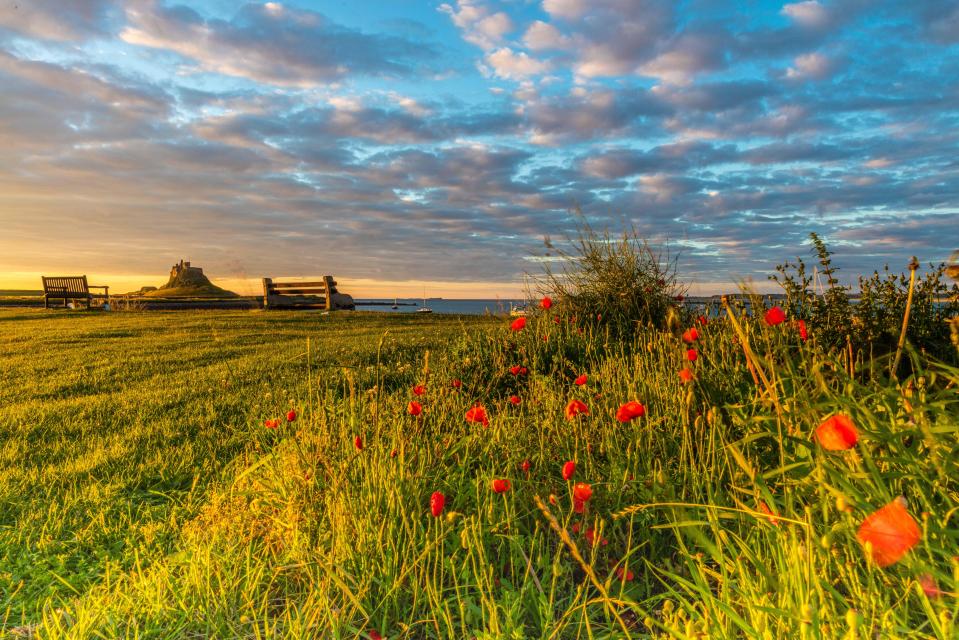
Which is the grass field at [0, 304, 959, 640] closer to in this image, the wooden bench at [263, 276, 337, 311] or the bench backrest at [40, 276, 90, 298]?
the wooden bench at [263, 276, 337, 311]

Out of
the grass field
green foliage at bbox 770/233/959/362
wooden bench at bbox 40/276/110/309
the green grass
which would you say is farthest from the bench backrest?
green foliage at bbox 770/233/959/362

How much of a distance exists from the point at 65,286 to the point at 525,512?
2888cm

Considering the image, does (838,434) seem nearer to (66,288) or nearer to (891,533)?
(891,533)

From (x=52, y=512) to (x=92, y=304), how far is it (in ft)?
91.0

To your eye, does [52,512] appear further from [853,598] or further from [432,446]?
[853,598]

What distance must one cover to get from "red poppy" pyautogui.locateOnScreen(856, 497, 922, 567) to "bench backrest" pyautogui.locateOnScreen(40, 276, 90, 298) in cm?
2962

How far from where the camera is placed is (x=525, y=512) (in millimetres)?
3303

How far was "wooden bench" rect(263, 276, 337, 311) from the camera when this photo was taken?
23.3 metres

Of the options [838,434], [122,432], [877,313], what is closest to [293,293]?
[122,432]

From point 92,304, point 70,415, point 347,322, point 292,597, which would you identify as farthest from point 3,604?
point 92,304

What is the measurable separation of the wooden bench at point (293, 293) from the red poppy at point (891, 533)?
73.5ft

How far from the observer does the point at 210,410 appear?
668 centimetres

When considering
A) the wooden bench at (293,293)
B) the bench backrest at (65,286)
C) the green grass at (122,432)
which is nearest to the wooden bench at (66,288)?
the bench backrest at (65,286)

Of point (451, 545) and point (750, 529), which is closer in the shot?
point (750, 529)
